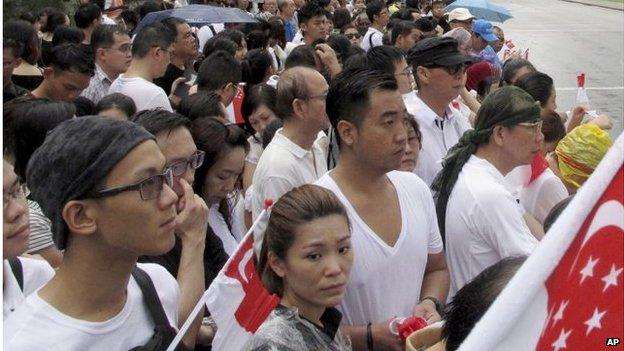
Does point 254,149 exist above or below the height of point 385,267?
below

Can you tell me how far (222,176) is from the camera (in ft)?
12.8

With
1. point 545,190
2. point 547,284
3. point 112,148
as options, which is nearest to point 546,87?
point 545,190

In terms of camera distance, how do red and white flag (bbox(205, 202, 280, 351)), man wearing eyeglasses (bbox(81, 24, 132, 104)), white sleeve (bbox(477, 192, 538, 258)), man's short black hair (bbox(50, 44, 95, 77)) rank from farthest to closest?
man wearing eyeglasses (bbox(81, 24, 132, 104))
man's short black hair (bbox(50, 44, 95, 77))
white sleeve (bbox(477, 192, 538, 258))
red and white flag (bbox(205, 202, 280, 351))

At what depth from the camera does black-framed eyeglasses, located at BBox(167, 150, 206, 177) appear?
136 inches

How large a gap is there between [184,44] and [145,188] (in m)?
5.70

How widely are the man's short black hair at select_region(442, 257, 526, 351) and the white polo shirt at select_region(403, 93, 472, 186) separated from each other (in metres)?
2.92

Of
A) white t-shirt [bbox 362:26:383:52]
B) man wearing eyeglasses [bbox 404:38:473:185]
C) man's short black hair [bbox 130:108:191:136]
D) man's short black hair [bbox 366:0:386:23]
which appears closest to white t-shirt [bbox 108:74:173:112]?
man wearing eyeglasses [bbox 404:38:473:185]

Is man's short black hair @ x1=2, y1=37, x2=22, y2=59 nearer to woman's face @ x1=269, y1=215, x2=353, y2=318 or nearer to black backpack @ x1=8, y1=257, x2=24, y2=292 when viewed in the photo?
black backpack @ x1=8, y1=257, x2=24, y2=292

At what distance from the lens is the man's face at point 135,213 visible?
7.66 feet

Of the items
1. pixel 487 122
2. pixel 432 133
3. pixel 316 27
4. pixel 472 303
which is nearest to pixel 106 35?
pixel 432 133

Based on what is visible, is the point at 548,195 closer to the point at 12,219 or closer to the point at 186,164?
the point at 186,164

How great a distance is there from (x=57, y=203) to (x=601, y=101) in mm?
14011

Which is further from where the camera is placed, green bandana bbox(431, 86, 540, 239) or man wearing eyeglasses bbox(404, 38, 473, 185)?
man wearing eyeglasses bbox(404, 38, 473, 185)

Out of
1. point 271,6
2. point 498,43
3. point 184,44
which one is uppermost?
point 184,44
